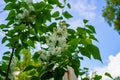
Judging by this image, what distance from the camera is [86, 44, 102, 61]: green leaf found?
5.75 ft

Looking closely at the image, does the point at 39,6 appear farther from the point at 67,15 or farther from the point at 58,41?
the point at 58,41

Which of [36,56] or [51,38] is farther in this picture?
[36,56]

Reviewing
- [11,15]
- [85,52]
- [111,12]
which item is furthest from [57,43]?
[111,12]

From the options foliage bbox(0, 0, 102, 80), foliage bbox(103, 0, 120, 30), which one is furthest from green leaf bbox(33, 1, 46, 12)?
foliage bbox(103, 0, 120, 30)

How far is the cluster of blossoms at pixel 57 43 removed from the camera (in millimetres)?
1751

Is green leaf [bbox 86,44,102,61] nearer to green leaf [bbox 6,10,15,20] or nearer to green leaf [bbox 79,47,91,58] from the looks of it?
green leaf [bbox 79,47,91,58]

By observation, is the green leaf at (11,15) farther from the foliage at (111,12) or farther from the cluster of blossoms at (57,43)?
the foliage at (111,12)

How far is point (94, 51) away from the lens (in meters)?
1.77

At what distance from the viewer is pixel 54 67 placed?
6.06 ft

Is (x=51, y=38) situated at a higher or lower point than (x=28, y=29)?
lower

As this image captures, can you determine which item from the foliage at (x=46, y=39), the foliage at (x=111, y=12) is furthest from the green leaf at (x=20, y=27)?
the foliage at (x=111, y=12)

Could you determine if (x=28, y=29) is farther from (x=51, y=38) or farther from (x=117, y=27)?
(x=117, y=27)

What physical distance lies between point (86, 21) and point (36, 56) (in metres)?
0.38

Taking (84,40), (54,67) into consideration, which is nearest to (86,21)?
(84,40)
